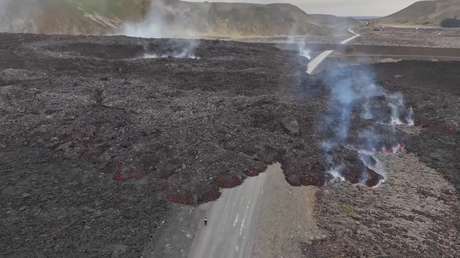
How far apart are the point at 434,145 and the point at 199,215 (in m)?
16.7

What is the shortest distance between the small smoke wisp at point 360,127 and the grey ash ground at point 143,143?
0.96 m

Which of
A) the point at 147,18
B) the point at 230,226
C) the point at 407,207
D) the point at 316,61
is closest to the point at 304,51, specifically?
the point at 316,61

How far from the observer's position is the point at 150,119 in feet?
85.4

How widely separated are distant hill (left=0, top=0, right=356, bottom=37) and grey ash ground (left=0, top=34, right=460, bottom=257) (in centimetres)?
3573

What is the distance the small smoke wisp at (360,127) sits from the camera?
2117cm

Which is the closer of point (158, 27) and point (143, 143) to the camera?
point (143, 143)

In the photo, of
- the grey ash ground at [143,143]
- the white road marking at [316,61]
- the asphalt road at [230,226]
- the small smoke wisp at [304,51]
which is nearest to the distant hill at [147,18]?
the grey ash ground at [143,143]

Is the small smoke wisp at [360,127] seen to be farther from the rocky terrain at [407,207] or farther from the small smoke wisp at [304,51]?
the small smoke wisp at [304,51]

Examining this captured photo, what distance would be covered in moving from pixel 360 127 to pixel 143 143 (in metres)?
14.7

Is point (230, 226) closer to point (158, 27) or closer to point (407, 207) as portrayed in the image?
point (407, 207)

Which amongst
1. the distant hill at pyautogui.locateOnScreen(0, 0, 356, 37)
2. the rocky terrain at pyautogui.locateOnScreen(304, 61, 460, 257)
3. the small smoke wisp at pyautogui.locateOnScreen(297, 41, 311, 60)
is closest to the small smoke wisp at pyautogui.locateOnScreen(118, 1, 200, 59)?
the distant hill at pyautogui.locateOnScreen(0, 0, 356, 37)

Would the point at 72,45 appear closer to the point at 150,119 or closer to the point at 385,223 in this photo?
the point at 150,119

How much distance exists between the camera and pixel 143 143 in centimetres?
2247

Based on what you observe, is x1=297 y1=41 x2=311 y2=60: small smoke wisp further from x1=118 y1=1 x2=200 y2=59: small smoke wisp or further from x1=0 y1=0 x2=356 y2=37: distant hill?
x1=0 y1=0 x2=356 y2=37: distant hill
